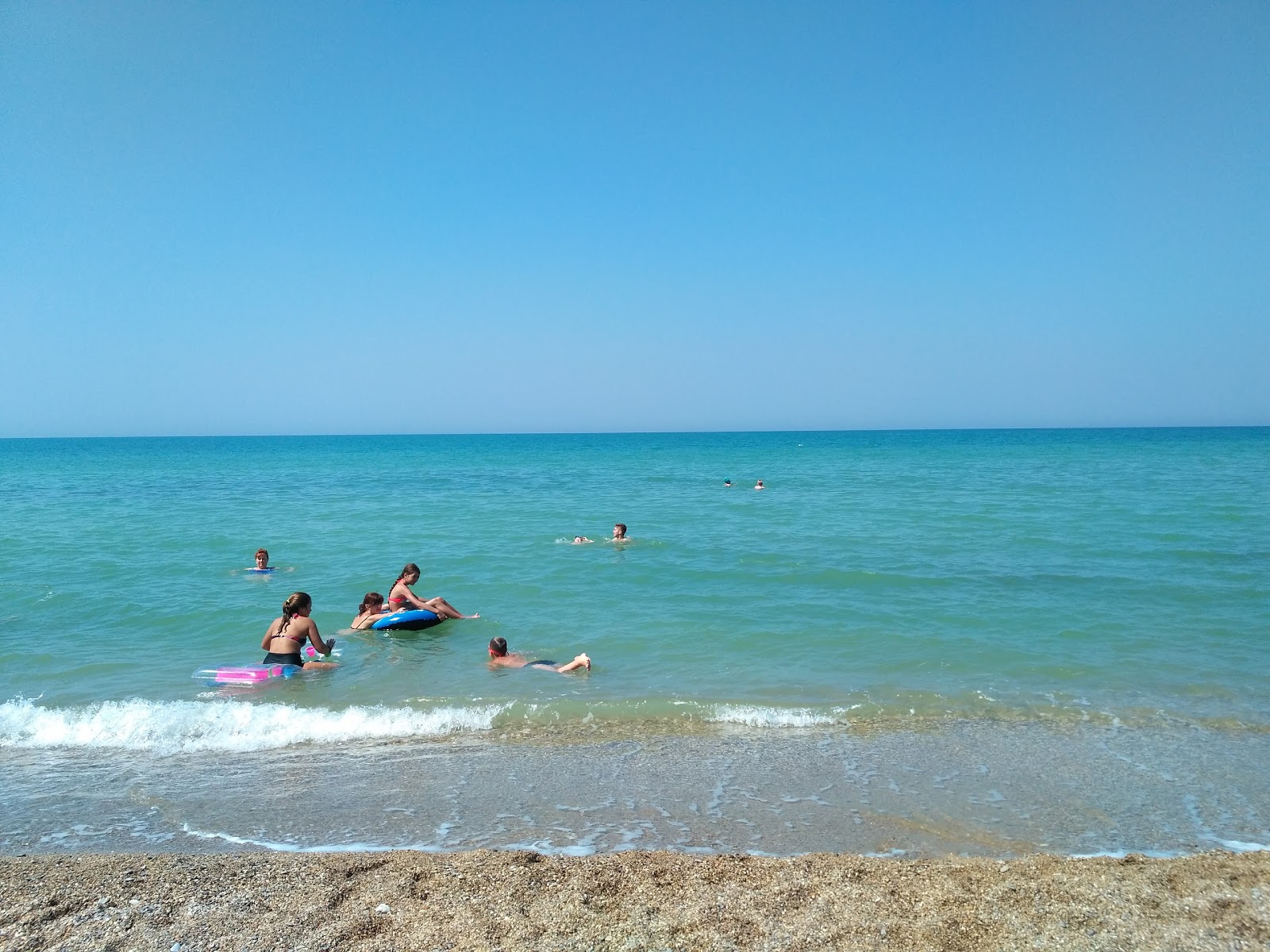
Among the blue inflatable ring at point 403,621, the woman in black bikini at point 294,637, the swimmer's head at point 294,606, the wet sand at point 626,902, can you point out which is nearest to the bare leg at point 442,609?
the blue inflatable ring at point 403,621

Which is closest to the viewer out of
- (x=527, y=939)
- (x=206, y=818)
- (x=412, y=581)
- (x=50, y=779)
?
(x=527, y=939)

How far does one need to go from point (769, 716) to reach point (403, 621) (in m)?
6.12

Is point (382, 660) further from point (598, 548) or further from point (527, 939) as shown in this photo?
point (598, 548)

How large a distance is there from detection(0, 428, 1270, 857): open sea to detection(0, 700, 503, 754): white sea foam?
0.04 m

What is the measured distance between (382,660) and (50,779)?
4184 millimetres

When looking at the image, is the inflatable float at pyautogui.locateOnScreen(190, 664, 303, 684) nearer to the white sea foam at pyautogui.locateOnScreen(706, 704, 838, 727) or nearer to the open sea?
the open sea

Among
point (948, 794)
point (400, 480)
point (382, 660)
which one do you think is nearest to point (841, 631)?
point (948, 794)

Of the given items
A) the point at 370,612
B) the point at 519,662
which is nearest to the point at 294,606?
the point at 370,612

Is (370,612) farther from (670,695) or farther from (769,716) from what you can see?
(769,716)

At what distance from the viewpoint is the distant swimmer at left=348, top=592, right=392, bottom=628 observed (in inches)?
486

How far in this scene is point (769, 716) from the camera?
8250mm

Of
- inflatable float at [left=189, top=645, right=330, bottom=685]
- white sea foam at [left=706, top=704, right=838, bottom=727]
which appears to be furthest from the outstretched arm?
white sea foam at [left=706, top=704, right=838, bottom=727]

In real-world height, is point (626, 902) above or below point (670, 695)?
above

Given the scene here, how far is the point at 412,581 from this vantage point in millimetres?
13344
